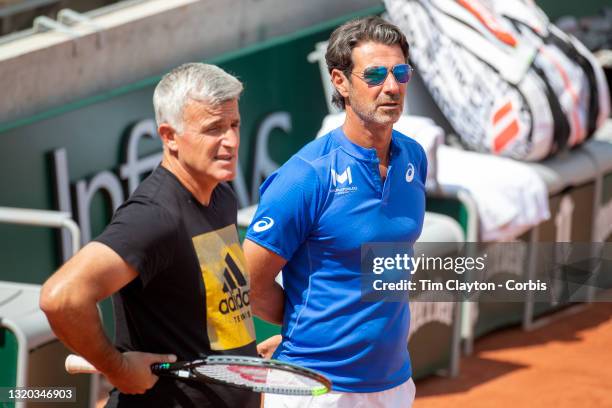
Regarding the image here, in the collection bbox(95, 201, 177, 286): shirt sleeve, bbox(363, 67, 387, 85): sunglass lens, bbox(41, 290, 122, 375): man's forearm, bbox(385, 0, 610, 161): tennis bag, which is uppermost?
bbox(385, 0, 610, 161): tennis bag

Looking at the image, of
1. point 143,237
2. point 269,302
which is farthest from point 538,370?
point 143,237

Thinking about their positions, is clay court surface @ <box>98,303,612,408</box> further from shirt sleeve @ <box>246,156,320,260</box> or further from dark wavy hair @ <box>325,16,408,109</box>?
dark wavy hair @ <box>325,16,408,109</box>

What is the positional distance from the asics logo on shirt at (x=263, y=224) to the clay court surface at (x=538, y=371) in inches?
109

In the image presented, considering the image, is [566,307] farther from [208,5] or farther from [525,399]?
[208,5]

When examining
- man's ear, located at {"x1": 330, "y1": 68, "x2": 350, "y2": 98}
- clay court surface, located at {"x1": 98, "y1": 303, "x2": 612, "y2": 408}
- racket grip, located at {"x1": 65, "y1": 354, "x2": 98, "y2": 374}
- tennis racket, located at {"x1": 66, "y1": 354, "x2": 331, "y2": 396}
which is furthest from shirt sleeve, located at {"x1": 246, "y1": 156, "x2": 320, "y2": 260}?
clay court surface, located at {"x1": 98, "y1": 303, "x2": 612, "y2": 408}

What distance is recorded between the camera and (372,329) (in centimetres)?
371

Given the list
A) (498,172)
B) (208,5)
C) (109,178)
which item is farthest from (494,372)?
(208,5)

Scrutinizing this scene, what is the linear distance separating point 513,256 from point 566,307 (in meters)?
1.04

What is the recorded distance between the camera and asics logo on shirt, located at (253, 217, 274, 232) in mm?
3666

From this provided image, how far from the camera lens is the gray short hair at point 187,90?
3131 millimetres

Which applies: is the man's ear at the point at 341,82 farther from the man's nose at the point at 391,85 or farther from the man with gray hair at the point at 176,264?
the man with gray hair at the point at 176,264

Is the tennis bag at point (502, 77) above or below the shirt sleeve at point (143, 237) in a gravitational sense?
above

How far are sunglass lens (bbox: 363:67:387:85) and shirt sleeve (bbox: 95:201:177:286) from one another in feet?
3.21

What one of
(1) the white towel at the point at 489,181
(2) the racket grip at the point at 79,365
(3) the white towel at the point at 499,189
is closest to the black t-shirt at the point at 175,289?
(2) the racket grip at the point at 79,365
